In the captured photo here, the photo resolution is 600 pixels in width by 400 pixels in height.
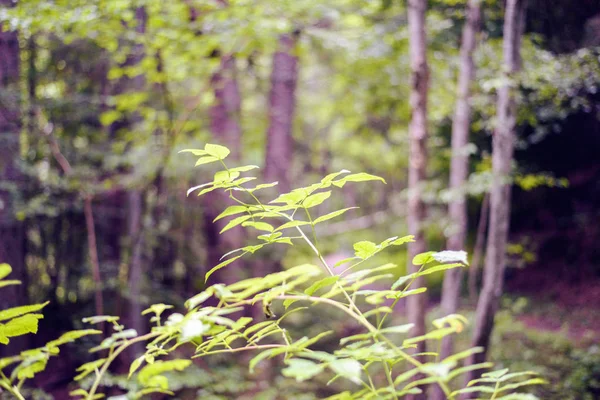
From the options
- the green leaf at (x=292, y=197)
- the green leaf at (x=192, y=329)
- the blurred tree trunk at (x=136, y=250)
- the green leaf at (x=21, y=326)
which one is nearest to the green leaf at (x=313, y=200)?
the green leaf at (x=292, y=197)

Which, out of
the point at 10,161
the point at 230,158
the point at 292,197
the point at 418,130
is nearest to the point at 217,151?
the point at 292,197

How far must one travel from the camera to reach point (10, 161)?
452cm

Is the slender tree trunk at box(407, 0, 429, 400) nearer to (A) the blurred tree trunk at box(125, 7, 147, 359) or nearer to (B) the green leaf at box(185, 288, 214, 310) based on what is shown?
(A) the blurred tree trunk at box(125, 7, 147, 359)

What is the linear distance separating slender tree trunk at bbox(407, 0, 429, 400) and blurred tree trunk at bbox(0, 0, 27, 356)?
4.10m

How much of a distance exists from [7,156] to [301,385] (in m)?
4.59

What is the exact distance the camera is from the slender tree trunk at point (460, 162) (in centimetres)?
443

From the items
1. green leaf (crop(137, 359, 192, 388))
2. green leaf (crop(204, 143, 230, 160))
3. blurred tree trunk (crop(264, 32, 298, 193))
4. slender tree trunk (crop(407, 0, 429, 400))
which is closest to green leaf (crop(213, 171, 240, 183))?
green leaf (crop(204, 143, 230, 160))

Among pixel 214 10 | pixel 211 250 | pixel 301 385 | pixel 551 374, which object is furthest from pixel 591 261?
pixel 214 10

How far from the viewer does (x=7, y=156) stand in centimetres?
451

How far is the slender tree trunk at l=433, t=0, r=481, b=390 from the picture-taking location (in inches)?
174

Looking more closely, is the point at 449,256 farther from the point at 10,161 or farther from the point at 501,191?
the point at 10,161

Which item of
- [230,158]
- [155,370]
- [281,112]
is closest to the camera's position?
[155,370]

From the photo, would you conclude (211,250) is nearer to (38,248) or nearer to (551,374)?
(38,248)

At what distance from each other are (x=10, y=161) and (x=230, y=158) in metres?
3.02
